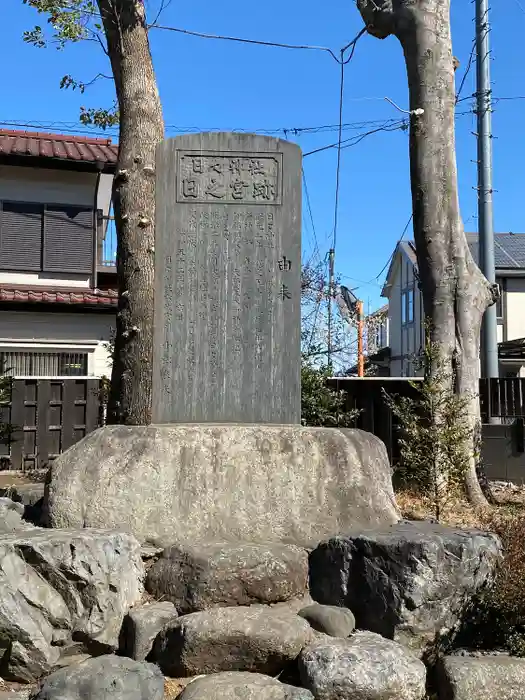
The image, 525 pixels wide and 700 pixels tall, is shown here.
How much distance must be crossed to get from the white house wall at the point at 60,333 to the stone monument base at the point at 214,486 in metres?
10.2

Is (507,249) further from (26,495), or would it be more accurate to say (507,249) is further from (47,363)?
(26,495)

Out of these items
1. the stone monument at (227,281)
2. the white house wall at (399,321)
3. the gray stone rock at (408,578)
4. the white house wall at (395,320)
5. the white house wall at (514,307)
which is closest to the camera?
the gray stone rock at (408,578)

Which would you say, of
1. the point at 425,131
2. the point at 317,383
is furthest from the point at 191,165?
the point at 317,383

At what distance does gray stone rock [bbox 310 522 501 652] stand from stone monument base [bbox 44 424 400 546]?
0.37 m

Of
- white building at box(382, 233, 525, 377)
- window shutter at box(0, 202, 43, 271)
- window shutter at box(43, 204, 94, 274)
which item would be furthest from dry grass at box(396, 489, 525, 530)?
white building at box(382, 233, 525, 377)

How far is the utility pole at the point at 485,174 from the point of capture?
12609mm

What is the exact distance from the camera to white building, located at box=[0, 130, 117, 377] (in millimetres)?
14523

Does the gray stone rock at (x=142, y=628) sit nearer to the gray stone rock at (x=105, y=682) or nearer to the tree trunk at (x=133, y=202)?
the gray stone rock at (x=105, y=682)

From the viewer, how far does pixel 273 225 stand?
5227mm

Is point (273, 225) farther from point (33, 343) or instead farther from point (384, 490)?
point (33, 343)

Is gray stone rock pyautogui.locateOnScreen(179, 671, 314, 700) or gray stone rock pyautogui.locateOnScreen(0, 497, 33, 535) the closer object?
gray stone rock pyautogui.locateOnScreen(179, 671, 314, 700)

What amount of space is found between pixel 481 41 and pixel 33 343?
34.9ft

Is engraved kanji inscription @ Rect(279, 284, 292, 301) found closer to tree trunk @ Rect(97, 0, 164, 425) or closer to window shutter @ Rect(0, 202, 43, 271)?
tree trunk @ Rect(97, 0, 164, 425)

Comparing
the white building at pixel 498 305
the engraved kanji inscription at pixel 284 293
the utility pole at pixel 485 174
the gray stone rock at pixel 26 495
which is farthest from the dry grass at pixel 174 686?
the white building at pixel 498 305
